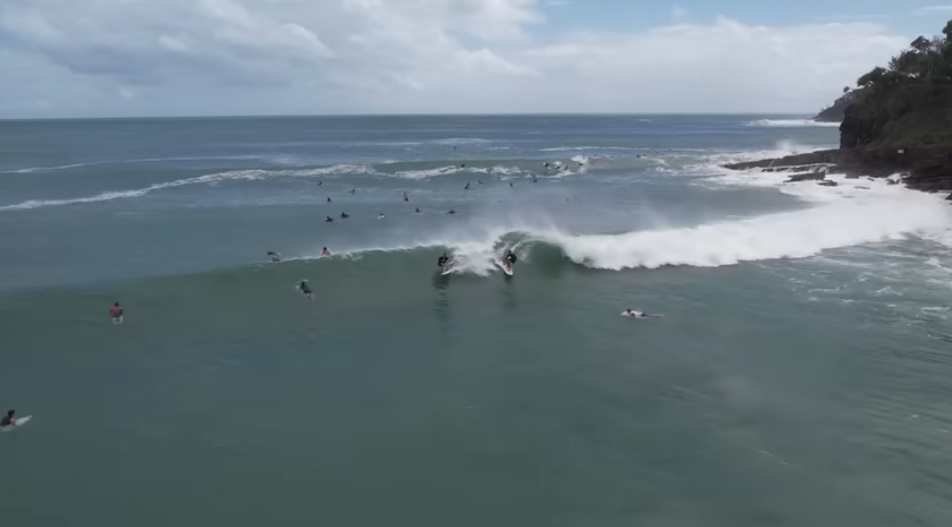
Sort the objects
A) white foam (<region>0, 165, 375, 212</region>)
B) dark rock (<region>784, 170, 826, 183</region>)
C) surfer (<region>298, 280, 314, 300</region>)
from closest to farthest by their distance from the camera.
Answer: surfer (<region>298, 280, 314, 300</region>)
white foam (<region>0, 165, 375, 212</region>)
dark rock (<region>784, 170, 826, 183</region>)

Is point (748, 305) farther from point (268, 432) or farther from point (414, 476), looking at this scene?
point (268, 432)

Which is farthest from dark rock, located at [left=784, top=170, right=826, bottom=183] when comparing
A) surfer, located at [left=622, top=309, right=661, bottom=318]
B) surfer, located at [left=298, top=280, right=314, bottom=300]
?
surfer, located at [left=298, top=280, right=314, bottom=300]

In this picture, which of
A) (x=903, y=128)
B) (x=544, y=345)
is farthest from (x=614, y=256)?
(x=903, y=128)

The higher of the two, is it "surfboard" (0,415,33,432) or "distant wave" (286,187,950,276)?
"distant wave" (286,187,950,276)

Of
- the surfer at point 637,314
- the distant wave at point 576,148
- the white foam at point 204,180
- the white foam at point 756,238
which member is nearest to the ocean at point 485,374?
the white foam at point 756,238

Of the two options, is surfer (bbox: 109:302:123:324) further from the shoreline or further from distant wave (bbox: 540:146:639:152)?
distant wave (bbox: 540:146:639:152)

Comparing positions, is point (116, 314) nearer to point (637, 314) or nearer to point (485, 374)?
point (485, 374)

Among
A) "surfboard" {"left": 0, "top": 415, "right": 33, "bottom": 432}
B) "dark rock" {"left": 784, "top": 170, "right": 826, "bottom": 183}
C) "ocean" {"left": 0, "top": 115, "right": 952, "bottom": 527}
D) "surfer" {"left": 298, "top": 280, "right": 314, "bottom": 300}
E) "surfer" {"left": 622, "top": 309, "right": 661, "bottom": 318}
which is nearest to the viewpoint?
"ocean" {"left": 0, "top": 115, "right": 952, "bottom": 527}
